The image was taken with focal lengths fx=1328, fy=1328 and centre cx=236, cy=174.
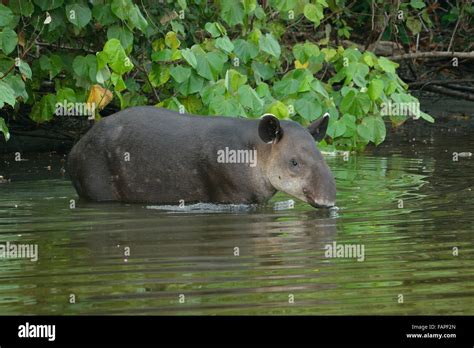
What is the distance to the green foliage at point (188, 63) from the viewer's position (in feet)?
40.3

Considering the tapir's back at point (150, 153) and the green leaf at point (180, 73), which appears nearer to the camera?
the tapir's back at point (150, 153)

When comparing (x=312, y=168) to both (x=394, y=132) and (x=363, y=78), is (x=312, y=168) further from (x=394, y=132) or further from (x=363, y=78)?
(x=394, y=132)

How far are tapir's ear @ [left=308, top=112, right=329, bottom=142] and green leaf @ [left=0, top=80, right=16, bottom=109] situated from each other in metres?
2.50

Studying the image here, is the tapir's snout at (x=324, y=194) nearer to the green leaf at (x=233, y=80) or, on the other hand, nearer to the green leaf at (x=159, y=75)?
the green leaf at (x=233, y=80)

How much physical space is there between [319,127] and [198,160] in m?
1.08

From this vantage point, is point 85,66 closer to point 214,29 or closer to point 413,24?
point 214,29

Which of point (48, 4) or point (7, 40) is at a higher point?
point (48, 4)

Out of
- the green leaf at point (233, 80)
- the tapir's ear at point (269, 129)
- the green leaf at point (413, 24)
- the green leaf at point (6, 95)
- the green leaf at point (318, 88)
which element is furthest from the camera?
the green leaf at point (413, 24)

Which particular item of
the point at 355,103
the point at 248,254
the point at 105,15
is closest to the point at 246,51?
the point at 355,103

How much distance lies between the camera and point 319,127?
37.1 ft

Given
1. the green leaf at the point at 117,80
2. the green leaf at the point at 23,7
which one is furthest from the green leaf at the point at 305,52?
the green leaf at the point at 23,7

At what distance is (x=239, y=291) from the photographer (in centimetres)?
711

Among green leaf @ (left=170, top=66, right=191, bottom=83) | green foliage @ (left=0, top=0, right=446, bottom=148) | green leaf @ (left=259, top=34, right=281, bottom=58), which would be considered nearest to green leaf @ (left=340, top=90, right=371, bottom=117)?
green foliage @ (left=0, top=0, right=446, bottom=148)

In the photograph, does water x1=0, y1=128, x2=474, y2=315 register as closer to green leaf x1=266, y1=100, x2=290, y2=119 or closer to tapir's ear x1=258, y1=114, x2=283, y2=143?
tapir's ear x1=258, y1=114, x2=283, y2=143
